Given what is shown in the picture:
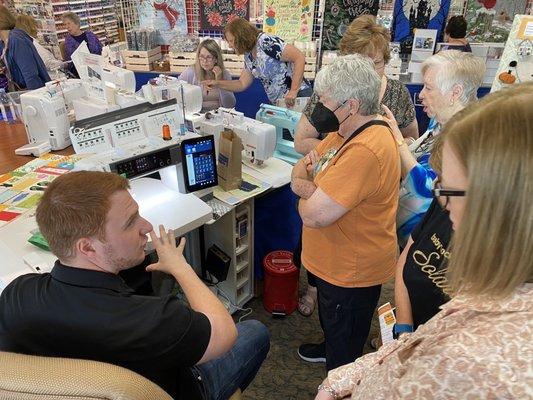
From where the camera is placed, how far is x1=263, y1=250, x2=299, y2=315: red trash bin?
274cm

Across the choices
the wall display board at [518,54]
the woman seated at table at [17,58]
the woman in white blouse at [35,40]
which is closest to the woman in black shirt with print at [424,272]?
the wall display board at [518,54]

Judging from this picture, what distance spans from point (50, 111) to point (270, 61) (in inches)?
71.3

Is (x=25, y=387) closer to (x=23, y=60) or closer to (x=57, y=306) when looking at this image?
(x=57, y=306)

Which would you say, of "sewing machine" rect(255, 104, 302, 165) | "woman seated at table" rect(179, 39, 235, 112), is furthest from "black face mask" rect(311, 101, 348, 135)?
"woman seated at table" rect(179, 39, 235, 112)

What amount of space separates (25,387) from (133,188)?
1415 millimetres

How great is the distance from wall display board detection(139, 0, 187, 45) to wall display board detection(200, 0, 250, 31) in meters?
0.26

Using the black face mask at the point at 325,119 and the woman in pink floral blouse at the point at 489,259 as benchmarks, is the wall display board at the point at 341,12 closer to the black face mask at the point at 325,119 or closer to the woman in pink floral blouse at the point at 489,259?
the black face mask at the point at 325,119

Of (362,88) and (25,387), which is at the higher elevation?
(362,88)

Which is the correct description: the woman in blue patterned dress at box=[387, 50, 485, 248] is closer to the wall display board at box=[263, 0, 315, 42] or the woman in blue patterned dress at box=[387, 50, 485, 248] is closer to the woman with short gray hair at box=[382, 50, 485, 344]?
the woman with short gray hair at box=[382, 50, 485, 344]

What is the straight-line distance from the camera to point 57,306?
3.71ft

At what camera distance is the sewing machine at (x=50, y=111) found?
2.70 meters

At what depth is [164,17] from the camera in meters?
5.34

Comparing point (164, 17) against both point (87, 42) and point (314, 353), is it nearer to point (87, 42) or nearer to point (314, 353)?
point (87, 42)

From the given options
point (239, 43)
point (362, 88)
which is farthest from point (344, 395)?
point (239, 43)
